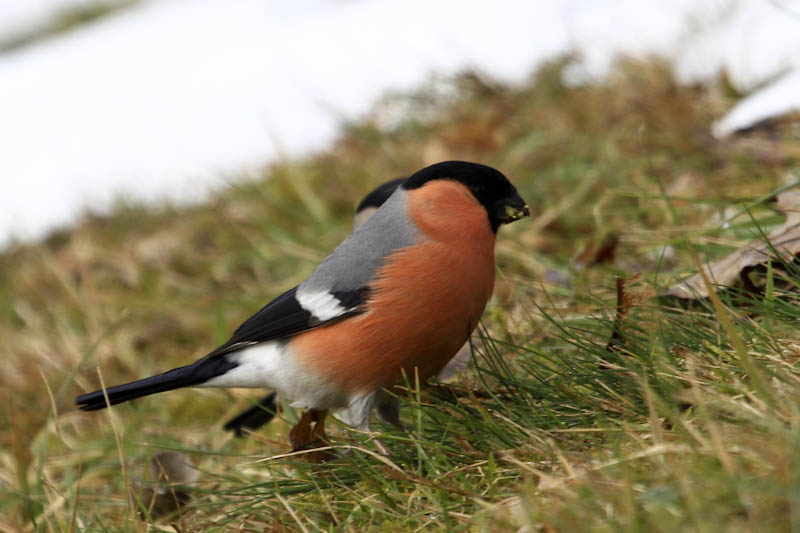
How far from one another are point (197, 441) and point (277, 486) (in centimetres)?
168

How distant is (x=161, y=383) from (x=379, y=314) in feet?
2.59

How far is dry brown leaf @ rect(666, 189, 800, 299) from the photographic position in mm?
2582

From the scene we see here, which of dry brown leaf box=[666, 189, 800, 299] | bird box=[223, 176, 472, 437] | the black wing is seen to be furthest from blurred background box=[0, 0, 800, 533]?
the black wing

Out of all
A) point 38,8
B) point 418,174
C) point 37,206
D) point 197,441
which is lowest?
point 197,441

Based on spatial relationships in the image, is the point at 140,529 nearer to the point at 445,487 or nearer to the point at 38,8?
the point at 445,487

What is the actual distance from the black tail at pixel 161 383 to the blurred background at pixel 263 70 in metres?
2.98

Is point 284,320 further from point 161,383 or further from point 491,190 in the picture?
point 491,190

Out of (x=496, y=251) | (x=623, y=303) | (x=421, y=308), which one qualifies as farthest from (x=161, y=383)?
(x=496, y=251)

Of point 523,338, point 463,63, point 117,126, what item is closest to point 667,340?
point 523,338

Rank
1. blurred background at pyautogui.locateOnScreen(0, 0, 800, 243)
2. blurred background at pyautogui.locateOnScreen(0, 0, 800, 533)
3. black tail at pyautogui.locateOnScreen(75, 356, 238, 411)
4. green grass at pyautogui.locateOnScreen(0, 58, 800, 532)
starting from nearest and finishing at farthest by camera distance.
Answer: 1. green grass at pyautogui.locateOnScreen(0, 58, 800, 532)
2. blurred background at pyautogui.locateOnScreen(0, 0, 800, 533)
3. black tail at pyautogui.locateOnScreen(75, 356, 238, 411)
4. blurred background at pyautogui.locateOnScreen(0, 0, 800, 243)

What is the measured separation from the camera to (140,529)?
232 centimetres

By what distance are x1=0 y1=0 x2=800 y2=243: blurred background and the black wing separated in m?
2.67

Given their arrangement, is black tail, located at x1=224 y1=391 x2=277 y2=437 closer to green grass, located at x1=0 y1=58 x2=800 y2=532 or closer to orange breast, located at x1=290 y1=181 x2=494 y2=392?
green grass, located at x1=0 y1=58 x2=800 y2=532

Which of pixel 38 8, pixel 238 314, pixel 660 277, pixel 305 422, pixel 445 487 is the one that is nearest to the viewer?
pixel 445 487
